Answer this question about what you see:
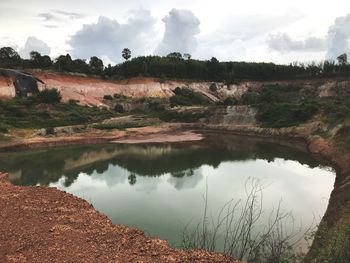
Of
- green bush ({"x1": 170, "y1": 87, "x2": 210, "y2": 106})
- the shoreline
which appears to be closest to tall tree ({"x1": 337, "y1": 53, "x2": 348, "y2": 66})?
green bush ({"x1": 170, "y1": 87, "x2": 210, "y2": 106})

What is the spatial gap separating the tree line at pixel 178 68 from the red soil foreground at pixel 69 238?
228 ft

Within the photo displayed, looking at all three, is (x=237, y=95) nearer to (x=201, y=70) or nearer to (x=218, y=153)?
(x=201, y=70)

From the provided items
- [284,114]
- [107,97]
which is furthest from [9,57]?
[284,114]

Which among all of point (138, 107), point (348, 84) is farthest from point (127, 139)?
point (348, 84)

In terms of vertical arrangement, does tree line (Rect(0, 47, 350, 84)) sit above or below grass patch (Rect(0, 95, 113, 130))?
above

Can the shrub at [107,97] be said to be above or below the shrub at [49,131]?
above

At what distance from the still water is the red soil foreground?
266 cm

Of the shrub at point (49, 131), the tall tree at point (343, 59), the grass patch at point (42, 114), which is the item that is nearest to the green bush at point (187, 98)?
the grass patch at point (42, 114)

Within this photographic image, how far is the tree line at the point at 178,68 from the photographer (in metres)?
89.1

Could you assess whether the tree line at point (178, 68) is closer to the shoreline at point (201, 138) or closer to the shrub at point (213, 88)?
the shrub at point (213, 88)

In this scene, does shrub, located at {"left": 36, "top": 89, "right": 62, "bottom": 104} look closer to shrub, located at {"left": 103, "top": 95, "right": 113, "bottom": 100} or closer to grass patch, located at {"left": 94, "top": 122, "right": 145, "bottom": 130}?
shrub, located at {"left": 103, "top": 95, "right": 113, "bottom": 100}

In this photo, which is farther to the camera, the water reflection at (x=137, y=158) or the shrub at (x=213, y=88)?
the shrub at (x=213, y=88)

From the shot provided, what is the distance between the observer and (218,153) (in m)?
46.0

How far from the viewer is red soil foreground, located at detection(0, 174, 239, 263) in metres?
13.1
